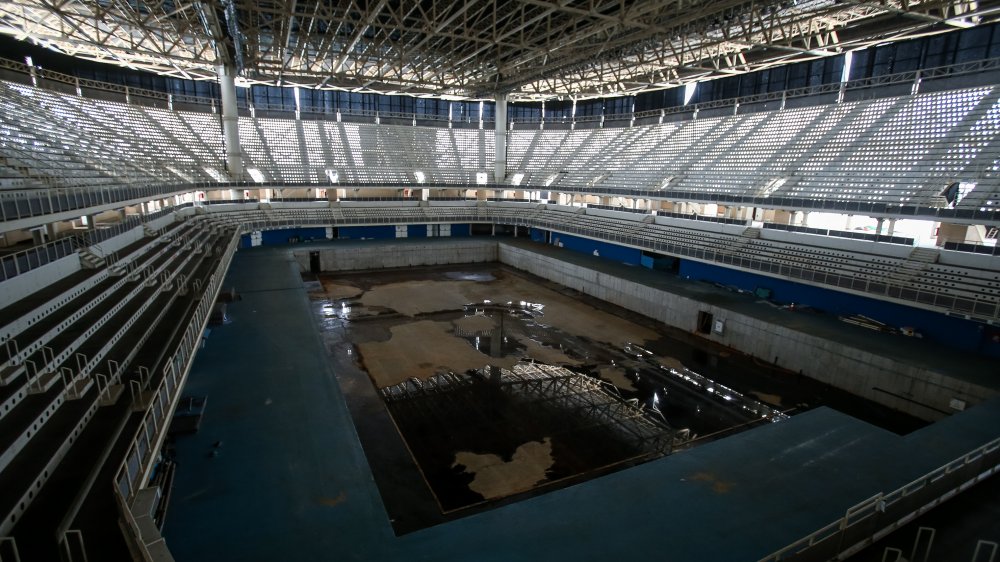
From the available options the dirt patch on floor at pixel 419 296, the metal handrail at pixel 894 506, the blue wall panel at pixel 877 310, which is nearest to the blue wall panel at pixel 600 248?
the blue wall panel at pixel 877 310

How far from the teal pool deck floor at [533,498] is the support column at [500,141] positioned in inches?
1090

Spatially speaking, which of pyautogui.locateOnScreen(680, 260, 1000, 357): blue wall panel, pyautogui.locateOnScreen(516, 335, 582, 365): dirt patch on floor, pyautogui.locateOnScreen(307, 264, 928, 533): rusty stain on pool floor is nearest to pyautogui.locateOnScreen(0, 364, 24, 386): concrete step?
pyautogui.locateOnScreen(307, 264, 928, 533): rusty stain on pool floor

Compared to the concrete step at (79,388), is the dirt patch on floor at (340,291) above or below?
below

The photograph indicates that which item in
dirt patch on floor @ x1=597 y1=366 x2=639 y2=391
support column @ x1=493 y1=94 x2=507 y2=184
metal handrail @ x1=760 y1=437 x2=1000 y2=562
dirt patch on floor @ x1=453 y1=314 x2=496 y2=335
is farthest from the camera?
support column @ x1=493 y1=94 x2=507 y2=184

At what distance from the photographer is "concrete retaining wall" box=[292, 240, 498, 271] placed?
90.6 ft

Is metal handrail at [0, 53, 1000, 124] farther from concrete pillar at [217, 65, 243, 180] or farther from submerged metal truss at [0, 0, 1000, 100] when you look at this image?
concrete pillar at [217, 65, 243, 180]

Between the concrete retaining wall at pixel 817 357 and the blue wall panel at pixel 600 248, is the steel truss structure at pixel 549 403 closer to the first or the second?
the concrete retaining wall at pixel 817 357

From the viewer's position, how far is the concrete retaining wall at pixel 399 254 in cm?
2761

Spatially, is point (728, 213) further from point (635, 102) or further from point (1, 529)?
point (1, 529)

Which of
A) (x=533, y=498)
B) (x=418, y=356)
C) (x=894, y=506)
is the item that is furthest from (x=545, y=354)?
(x=894, y=506)

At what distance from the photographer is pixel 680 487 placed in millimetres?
7840

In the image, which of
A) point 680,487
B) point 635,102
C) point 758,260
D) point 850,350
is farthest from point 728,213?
point 680,487

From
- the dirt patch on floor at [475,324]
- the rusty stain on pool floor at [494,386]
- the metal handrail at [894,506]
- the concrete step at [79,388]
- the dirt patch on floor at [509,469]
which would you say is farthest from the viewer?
the dirt patch on floor at [475,324]

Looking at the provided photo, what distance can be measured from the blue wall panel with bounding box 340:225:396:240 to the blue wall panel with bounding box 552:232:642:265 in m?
10.7
